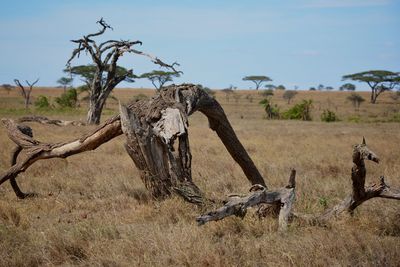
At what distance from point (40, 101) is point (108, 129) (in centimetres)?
3555

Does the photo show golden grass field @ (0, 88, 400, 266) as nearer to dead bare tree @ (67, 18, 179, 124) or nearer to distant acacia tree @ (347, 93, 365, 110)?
dead bare tree @ (67, 18, 179, 124)

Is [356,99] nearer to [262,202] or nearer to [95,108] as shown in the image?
[95,108]

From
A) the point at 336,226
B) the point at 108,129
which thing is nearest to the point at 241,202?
the point at 336,226

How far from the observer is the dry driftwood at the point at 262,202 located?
13.7 ft

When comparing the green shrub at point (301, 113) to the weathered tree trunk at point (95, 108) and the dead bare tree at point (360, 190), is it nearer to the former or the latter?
the weathered tree trunk at point (95, 108)

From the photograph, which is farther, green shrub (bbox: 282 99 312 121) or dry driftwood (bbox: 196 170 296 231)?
green shrub (bbox: 282 99 312 121)

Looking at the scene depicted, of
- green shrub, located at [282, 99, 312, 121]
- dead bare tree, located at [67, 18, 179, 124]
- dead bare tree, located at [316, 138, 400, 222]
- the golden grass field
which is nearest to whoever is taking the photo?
the golden grass field

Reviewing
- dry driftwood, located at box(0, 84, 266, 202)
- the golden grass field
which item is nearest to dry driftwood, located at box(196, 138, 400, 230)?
the golden grass field

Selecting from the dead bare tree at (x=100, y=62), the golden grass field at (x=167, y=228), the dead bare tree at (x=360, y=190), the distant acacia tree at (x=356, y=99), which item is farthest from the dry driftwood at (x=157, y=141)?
the distant acacia tree at (x=356, y=99)

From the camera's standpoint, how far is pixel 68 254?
4.12 m

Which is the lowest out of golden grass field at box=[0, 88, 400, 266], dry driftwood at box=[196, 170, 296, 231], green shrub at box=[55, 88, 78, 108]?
golden grass field at box=[0, 88, 400, 266]

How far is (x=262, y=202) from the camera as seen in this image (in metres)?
4.51

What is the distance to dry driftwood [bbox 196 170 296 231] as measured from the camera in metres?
4.17

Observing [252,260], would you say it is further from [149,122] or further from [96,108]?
[96,108]
